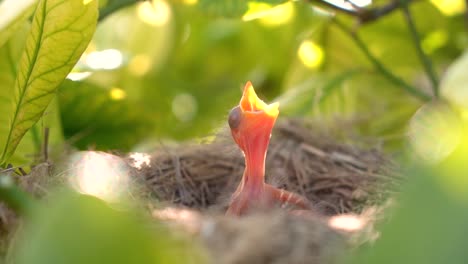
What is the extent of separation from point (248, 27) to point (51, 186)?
0.97 m

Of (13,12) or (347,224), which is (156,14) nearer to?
(13,12)

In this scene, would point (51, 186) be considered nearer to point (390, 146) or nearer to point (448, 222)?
point (448, 222)

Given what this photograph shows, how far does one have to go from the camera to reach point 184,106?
1.57m

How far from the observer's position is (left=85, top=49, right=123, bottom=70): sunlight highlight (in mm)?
1061

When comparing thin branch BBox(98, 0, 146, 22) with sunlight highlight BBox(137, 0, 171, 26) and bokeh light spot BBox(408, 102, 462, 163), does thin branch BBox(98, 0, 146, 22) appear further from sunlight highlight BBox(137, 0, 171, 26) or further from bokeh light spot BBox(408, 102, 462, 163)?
sunlight highlight BBox(137, 0, 171, 26)

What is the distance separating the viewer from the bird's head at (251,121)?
83 cm

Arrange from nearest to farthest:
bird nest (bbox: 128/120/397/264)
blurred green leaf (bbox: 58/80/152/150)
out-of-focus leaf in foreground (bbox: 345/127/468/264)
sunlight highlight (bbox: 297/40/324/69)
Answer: out-of-focus leaf in foreground (bbox: 345/127/468/264) < bird nest (bbox: 128/120/397/264) < blurred green leaf (bbox: 58/80/152/150) < sunlight highlight (bbox: 297/40/324/69)

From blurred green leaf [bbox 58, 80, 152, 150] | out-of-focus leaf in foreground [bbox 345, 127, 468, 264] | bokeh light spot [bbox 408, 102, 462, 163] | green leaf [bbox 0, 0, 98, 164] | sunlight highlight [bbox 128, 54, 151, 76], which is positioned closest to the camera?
out-of-focus leaf in foreground [bbox 345, 127, 468, 264]

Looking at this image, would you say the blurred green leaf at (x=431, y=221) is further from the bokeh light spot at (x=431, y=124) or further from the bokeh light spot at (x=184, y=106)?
the bokeh light spot at (x=184, y=106)

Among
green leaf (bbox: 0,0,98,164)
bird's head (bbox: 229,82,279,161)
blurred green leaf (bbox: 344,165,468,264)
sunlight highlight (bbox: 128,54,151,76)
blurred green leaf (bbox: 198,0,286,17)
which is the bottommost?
sunlight highlight (bbox: 128,54,151,76)

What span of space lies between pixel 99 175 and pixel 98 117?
0.41 metres

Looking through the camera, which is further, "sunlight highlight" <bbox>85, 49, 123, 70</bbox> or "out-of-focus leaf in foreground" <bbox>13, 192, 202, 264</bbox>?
"sunlight highlight" <bbox>85, 49, 123, 70</bbox>

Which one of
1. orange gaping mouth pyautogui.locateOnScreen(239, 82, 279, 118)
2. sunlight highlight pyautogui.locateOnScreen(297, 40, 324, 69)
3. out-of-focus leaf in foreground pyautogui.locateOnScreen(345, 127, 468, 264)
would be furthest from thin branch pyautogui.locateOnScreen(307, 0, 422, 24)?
out-of-focus leaf in foreground pyautogui.locateOnScreen(345, 127, 468, 264)

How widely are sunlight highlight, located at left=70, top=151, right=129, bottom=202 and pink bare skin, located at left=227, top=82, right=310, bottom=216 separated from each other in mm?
135
